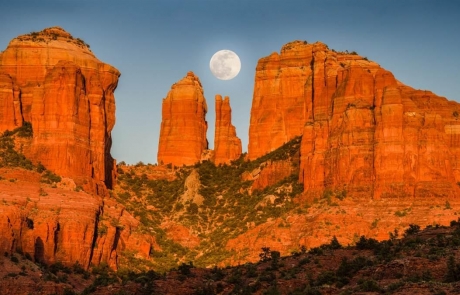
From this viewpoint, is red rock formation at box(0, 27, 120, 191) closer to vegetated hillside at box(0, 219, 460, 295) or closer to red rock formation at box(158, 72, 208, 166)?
red rock formation at box(158, 72, 208, 166)

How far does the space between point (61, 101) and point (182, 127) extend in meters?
35.1

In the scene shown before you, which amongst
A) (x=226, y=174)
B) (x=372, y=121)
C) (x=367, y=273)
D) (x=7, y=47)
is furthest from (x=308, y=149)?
(x=367, y=273)

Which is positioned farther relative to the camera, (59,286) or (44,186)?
(44,186)

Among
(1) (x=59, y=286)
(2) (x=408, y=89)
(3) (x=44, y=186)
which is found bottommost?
(1) (x=59, y=286)

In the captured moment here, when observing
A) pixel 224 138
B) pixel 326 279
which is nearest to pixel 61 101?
pixel 224 138

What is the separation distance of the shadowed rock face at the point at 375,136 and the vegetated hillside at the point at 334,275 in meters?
27.2

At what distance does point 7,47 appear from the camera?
162 metres

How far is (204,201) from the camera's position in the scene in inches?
6403

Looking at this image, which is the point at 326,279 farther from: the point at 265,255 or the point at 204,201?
the point at 204,201

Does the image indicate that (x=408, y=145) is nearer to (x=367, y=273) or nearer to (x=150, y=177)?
(x=150, y=177)

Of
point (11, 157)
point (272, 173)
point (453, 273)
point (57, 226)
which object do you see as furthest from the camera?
point (272, 173)

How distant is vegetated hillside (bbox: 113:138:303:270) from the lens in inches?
5807

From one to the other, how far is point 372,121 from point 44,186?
32.3 meters

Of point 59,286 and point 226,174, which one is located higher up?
point 226,174
